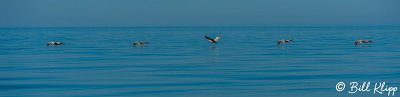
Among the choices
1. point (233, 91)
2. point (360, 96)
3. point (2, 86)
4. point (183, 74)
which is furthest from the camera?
point (183, 74)

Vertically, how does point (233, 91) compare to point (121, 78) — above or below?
below

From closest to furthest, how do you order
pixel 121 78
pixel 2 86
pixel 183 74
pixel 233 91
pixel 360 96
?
1. pixel 360 96
2. pixel 233 91
3. pixel 2 86
4. pixel 121 78
5. pixel 183 74

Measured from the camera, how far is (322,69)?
75.6ft

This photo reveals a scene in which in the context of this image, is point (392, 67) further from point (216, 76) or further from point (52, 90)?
point (52, 90)

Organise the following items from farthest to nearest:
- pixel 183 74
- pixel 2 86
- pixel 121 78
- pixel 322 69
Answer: pixel 322 69, pixel 183 74, pixel 121 78, pixel 2 86

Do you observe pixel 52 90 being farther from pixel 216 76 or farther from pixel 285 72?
pixel 285 72

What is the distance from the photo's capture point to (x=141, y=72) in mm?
22188

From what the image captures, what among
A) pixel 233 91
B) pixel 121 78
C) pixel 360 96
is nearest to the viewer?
pixel 360 96

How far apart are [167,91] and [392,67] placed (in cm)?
1136

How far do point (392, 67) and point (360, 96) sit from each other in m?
9.63

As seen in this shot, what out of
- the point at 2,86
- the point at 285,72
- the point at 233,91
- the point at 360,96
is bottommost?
the point at 360,96

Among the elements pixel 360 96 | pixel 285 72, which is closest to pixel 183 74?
pixel 285 72

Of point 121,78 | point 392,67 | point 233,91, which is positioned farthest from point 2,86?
point 392,67

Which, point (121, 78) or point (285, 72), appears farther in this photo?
point (285, 72)
